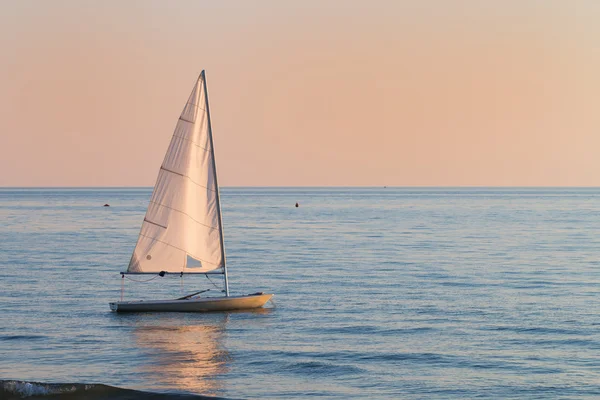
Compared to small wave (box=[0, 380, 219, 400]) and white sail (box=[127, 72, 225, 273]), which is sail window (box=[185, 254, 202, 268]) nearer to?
white sail (box=[127, 72, 225, 273])

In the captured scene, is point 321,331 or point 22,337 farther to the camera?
point 321,331

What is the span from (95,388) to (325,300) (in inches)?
927

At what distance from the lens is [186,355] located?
123ft

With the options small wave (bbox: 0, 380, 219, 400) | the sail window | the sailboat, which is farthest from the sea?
the sail window

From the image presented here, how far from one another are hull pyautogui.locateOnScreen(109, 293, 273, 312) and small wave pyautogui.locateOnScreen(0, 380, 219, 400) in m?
16.4

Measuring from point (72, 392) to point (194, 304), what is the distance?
1753 cm

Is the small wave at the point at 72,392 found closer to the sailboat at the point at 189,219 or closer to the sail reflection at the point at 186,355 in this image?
the sail reflection at the point at 186,355

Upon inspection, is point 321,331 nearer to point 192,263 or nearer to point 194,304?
point 194,304

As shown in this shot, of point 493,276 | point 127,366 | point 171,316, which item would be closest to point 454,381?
point 127,366

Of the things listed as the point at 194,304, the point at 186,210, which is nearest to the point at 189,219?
the point at 186,210

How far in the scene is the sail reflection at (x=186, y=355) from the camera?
3244 cm

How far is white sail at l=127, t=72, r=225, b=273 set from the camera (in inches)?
1866

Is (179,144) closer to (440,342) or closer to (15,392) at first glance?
(440,342)

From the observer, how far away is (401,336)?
40.9m
